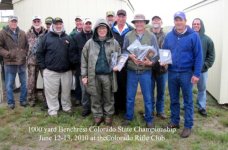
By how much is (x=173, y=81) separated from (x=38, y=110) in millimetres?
3197

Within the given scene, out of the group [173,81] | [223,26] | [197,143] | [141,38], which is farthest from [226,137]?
[223,26]

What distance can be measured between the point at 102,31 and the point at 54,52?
1155 mm

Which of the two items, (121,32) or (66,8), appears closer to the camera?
(121,32)

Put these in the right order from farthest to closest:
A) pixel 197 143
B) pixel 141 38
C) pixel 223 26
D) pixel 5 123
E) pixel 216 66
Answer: pixel 216 66 < pixel 223 26 < pixel 5 123 < pixel 141 38 < pixel 197 143

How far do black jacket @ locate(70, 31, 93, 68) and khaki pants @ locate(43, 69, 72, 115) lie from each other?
385 millimetres

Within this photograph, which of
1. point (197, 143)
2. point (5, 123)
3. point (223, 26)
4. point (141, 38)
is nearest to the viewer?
point (197, 143)

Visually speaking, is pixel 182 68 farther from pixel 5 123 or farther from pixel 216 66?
pixel 5 123

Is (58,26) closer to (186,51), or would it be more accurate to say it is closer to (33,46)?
(33,46)

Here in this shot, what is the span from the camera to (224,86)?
22.7ft

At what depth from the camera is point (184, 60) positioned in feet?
16.7

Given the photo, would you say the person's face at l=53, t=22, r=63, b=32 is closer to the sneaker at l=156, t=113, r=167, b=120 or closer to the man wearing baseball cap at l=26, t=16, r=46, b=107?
the man wearing baseball cap at l=26, t=16, r=46, b=107

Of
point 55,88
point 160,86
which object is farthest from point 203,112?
point 55,88

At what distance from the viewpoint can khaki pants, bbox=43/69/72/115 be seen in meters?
6.25

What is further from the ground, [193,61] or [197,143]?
[193,61]
